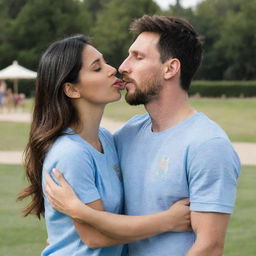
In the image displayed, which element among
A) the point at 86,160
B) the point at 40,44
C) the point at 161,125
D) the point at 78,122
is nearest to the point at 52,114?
the point at 78,122

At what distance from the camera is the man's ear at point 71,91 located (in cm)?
313

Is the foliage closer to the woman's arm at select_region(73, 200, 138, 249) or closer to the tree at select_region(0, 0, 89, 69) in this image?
the tree at select_region(0, 0, 89, 69)

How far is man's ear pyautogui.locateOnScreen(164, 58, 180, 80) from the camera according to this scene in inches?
120

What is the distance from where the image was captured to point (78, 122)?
10.4ft

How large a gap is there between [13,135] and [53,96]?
17.8 meters

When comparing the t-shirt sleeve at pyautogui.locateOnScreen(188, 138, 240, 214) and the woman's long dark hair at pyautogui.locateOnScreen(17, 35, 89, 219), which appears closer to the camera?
the t-shirt sleeve at pyautogui.locateOnScreen(188, 138, 240, 214)

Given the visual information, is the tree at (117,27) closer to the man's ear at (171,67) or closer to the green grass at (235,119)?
the green grass at (235,119)

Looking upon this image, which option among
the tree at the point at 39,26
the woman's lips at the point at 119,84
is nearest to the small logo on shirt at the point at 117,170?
the woman's lips at the point at 119,84

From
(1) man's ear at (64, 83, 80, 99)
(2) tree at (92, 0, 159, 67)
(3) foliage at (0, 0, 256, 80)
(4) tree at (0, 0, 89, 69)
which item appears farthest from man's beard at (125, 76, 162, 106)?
(2) tree at (92, 0, 159, 67)

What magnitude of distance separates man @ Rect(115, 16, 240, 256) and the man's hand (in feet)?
1.04

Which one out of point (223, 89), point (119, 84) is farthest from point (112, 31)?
point (119, 84)

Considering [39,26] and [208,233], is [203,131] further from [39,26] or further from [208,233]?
[39,26]

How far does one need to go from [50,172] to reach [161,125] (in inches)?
23.1

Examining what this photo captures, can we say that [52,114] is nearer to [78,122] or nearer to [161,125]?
[78,122]
